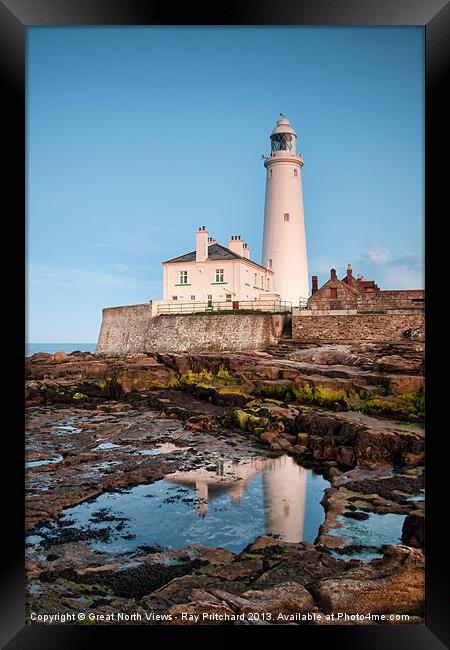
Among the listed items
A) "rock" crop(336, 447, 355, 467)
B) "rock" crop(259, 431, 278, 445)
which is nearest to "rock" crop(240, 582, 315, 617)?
"rock" crop(336, 447, 355, 467)

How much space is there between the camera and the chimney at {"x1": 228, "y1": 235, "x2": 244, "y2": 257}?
19161 millimetres

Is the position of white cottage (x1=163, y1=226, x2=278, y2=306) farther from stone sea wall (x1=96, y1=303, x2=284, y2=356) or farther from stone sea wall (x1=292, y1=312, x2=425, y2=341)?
stone sea wall (x1=292, y1=312, x2=425, y2=341)

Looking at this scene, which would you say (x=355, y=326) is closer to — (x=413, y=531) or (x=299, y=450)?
A: (x=299, y=450)

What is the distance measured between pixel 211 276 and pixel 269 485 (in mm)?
12130

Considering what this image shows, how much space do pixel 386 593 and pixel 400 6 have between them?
3097 mm

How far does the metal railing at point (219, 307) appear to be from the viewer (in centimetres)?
1725

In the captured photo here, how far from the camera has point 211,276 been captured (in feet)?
58.6

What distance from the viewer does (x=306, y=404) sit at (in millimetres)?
10273

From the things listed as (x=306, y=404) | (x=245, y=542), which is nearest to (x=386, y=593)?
(x=245, y=542)

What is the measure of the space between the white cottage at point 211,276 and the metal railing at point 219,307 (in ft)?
0.66

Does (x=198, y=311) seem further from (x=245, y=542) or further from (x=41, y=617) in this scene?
(x=41, y=617)

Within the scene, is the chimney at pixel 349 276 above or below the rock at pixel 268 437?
above

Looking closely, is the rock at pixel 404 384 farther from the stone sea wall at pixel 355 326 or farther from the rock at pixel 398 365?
the stone sea wall at pixel 355 326

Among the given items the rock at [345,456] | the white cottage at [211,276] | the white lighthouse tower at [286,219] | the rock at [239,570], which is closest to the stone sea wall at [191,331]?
the white cottage at [211,276]
